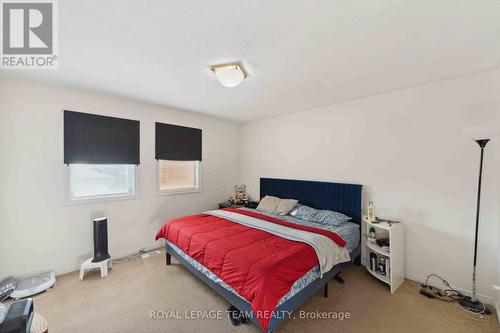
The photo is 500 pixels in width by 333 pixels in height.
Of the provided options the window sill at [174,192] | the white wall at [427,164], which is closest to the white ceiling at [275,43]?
the white wall at [427,164]

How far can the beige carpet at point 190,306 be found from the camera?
1.86 m

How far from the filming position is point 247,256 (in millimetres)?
1896

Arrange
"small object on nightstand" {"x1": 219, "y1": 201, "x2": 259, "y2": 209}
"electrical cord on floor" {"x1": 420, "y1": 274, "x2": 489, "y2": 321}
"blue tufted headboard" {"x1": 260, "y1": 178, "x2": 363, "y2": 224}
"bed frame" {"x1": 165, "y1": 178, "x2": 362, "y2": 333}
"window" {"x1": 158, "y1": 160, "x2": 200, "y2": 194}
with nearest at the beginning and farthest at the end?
1. "bed frame" {"x1": 165, "y1": 178, "x2": 362, "y2": 333}
2. "electrical cord on floor" {"x1": 420, "y1": 274, "x2": 489, "y2": 321}
3. "blue tufted headboard" {"x1": 260, "y1": 178, "x2": 363, "y2": 224}
4. "window" {"x1": 158, "y1": 160, "x2": 200, "y2": 194}
5. "small object on nightstand" {"x1": 219, "y1": 201, "x2": 259, "y2": 209}

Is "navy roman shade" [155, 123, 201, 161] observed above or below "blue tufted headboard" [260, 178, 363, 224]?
above

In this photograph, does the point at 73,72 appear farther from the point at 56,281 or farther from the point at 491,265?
the point at 491,265

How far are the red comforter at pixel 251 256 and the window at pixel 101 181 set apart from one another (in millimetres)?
1188

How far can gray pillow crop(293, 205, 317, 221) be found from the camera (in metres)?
3.25

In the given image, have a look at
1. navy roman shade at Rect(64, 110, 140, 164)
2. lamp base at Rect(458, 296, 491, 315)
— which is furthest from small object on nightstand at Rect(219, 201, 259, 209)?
lamp base at Rect(458, 296, 491, 315)

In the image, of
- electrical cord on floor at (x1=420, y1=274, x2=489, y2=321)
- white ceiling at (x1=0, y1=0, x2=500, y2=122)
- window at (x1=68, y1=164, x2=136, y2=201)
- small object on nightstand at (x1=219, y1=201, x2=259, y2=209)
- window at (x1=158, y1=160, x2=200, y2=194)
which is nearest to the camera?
white ceiling at (x1=0, y1=0, x2=500, y2=122)

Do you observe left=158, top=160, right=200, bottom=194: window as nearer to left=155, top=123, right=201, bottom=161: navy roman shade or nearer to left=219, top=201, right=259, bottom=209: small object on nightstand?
left=155, top=123, right=201, bottom=161: navy roman shade

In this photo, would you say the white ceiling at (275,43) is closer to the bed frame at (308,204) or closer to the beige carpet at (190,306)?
the bed frame at (308,204)

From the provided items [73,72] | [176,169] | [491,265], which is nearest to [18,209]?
[73,72]

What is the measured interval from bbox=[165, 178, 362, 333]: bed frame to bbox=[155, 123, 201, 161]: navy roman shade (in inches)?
61.3

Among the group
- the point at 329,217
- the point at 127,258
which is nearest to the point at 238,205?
the point at 329,217
